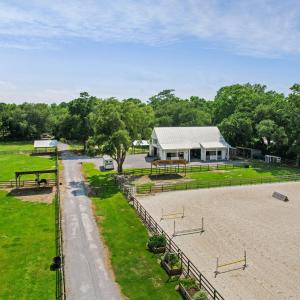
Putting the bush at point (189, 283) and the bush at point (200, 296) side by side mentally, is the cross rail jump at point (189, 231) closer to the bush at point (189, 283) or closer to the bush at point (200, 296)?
the bush at point (189, 283)

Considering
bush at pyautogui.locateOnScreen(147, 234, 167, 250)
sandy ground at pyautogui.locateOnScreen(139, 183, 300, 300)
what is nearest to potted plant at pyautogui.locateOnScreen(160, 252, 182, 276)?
sandy ground at pyautogui.locateOnScreen(139, 183, 300, 300)

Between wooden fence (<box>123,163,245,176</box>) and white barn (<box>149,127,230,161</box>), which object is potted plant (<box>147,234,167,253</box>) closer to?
wooden fence (<box>123,163,245,176</box>)

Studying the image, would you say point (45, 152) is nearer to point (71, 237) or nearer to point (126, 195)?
point (126, 195)

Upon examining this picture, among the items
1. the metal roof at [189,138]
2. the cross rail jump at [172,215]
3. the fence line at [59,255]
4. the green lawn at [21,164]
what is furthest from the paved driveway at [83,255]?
the metal roof at [189,138]

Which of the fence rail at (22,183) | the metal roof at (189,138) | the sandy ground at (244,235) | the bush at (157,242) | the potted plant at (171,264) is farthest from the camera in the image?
the metal roof at (189,138)

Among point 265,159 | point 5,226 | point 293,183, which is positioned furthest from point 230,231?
point 265,159

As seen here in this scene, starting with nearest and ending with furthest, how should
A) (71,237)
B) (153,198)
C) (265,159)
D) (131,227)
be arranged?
(71,237) < (131,227) < (153,198) < (265,159)

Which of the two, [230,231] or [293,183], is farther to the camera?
[293,183]
